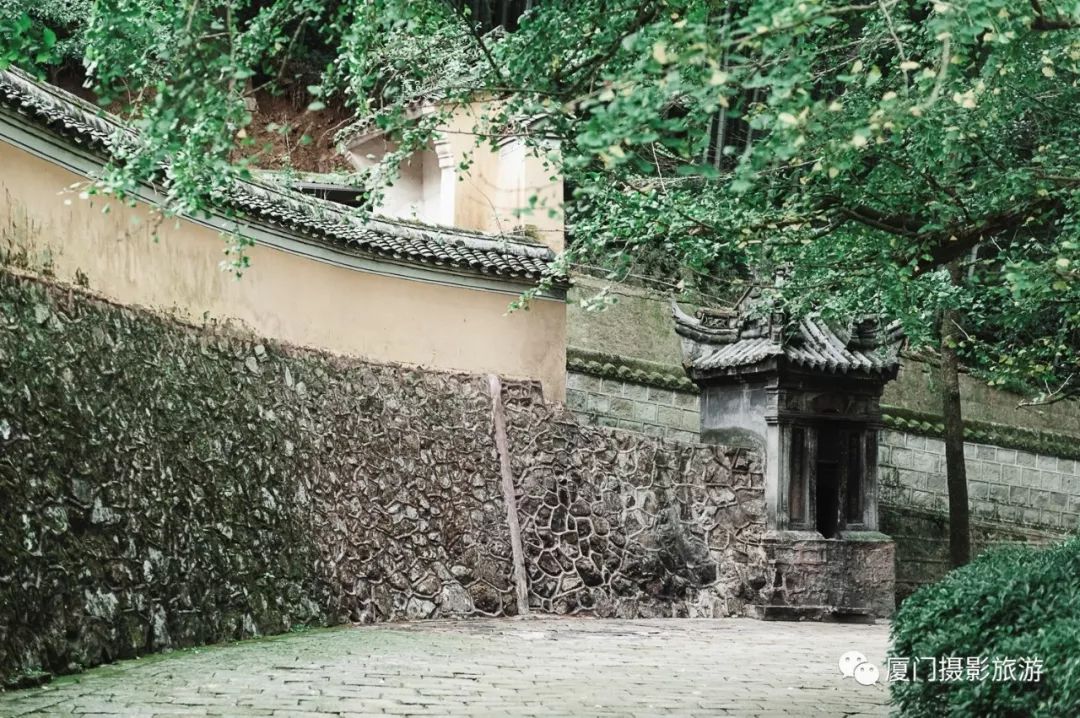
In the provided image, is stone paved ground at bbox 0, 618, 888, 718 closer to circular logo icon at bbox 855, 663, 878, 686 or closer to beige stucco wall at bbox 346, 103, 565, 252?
circular logo icon at bbox 855, 663, 878, 686

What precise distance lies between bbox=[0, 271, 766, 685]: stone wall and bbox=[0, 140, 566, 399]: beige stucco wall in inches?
11.9

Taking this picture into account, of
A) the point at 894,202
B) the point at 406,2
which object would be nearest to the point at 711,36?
the point at 406,2

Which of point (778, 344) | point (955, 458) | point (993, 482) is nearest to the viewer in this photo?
point (778, 344)

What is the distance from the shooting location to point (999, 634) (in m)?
6.08

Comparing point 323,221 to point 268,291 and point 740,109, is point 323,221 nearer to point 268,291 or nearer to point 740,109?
point 268,291

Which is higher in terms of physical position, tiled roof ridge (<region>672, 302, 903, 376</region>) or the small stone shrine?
tiled roof ridge (<region>672, 302, 903, 376</region>)

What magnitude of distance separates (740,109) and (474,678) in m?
4.66

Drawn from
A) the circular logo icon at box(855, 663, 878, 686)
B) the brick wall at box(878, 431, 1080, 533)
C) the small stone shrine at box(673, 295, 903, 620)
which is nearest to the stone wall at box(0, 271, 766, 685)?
the small stone shrine at box(673, 295, 903, 620)

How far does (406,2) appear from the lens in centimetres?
737

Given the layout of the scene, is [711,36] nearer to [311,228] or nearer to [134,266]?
[134,266]

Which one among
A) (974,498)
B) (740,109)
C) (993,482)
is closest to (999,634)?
(740,109)

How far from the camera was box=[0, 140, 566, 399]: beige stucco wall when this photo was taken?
430 inches

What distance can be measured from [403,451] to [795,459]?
5.63m

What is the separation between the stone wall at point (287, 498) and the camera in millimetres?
10000
